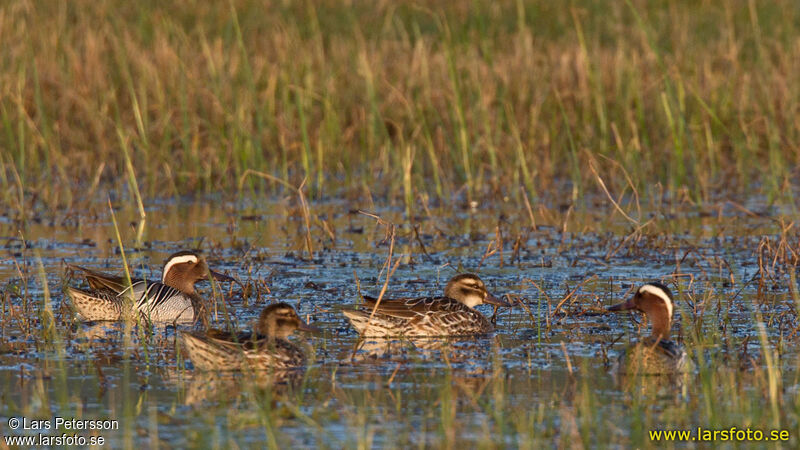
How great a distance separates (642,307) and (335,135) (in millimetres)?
7603

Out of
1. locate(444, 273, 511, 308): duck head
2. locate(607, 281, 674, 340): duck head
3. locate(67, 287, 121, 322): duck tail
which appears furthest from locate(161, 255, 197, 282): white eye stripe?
locate(607, 281, 674, 340): duck head

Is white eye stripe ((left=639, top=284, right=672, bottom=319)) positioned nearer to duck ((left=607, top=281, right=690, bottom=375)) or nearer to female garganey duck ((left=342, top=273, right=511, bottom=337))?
duck ((left=607, top=281, right=690, bottom=375))

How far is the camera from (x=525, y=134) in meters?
15.8

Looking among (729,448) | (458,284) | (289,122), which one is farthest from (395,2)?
(729,448)

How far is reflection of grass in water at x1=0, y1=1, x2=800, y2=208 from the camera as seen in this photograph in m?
14.2

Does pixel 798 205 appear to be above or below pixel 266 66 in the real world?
below

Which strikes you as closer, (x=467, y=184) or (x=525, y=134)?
(x=467, y=184)

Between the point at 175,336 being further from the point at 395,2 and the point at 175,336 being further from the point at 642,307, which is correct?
the point at 395,2

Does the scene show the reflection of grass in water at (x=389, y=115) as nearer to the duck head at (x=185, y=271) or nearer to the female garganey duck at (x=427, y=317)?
the duck head at (x=185, y=271)

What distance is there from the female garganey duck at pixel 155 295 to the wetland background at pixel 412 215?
0.25 metres

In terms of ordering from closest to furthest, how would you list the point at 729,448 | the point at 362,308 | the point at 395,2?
the point at 729,448 → the point at 362,308 → the point at 395,2

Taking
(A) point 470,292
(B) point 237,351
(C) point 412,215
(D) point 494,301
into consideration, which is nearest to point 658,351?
(D) point 494,301

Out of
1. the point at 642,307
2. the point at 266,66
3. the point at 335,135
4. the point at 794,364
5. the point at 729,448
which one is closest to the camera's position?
the point at 729,448

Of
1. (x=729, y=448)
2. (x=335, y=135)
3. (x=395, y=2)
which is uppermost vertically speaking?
(x=395, y=2)
